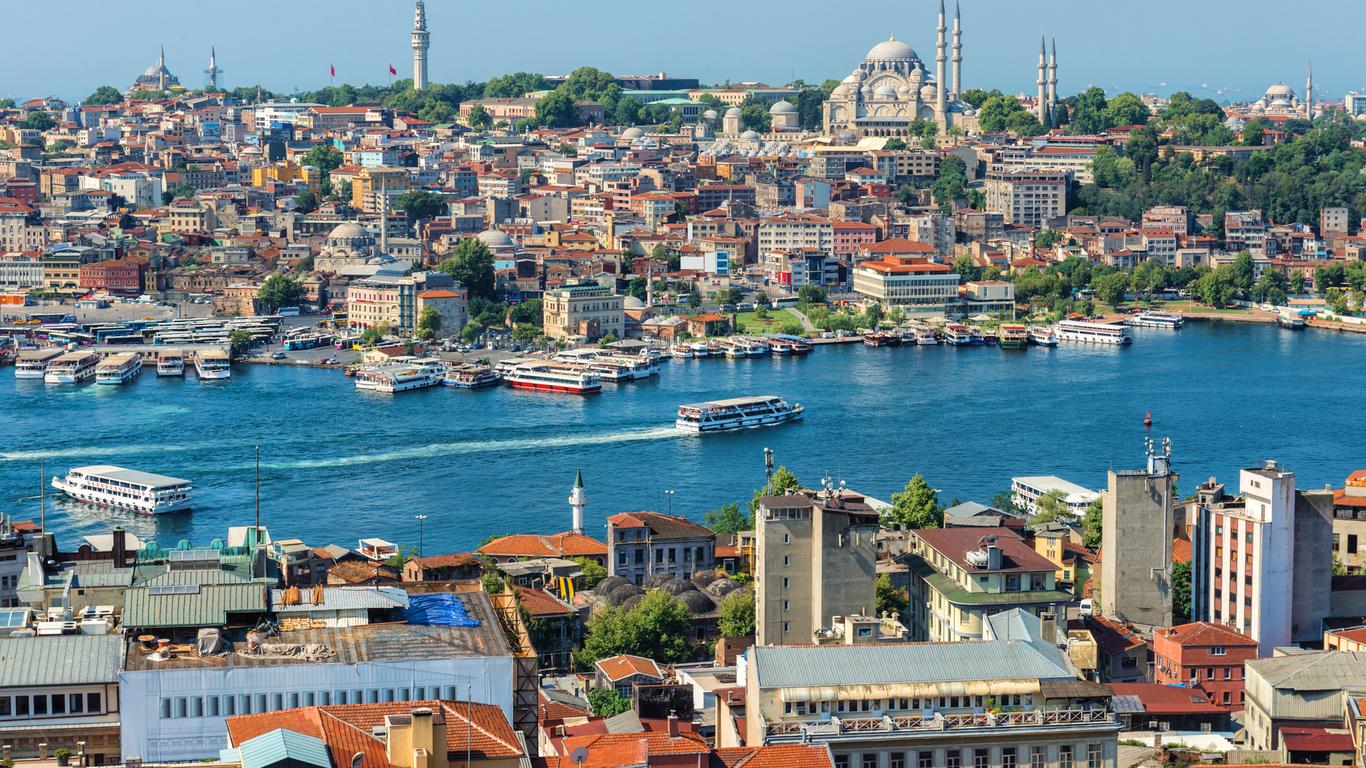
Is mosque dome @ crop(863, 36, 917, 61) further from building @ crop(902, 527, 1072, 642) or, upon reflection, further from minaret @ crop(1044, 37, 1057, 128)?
building @ crop(902, 527, 1072, 642)

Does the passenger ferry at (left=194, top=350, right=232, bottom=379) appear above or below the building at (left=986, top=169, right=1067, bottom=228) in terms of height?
below

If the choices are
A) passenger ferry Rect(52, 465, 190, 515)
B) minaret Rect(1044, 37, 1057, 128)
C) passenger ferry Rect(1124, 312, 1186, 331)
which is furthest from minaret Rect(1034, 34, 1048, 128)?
passenger ferry Rect(52, 465, 190, 515)

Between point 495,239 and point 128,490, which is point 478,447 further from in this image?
point 495,239

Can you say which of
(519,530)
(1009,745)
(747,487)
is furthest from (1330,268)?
(1009,745)

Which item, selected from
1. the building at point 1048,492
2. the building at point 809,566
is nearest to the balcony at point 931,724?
the building at point 809,566

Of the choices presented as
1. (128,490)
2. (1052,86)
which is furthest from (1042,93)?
(128,490)

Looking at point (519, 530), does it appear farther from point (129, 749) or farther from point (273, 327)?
point (273, 327)
